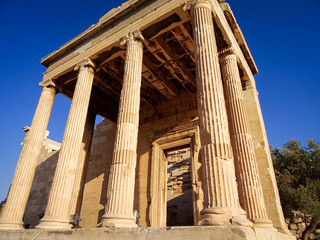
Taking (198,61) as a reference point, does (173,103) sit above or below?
above

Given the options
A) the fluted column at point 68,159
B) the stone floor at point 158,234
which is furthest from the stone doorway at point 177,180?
the stone floor at point 158,234

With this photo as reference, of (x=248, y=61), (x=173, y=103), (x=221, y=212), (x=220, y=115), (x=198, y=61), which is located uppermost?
(x=248, y=61)

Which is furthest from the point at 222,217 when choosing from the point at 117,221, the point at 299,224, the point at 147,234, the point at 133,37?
the point at 299,224

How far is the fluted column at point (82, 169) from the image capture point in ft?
38.3

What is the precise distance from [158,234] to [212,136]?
8.68 feet

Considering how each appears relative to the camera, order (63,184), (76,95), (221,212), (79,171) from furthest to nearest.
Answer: (79,171) → (76,95) → (63,184) → (221,212)

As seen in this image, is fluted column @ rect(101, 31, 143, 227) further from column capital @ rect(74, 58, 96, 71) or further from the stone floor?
column capital @ rect(74, 58, 96, 71)

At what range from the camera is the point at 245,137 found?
8.29 metres

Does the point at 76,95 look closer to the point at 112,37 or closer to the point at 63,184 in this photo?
the point at 112,37

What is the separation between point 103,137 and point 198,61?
10.6 meters

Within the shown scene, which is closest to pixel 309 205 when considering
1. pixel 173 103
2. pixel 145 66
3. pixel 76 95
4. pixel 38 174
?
pixel 173 103

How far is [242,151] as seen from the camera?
8.09 m

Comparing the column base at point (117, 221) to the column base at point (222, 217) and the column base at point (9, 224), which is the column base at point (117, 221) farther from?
the column base at point (9, 224)

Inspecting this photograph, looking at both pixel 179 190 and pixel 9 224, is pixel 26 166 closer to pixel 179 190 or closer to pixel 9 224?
pixel 9 224
